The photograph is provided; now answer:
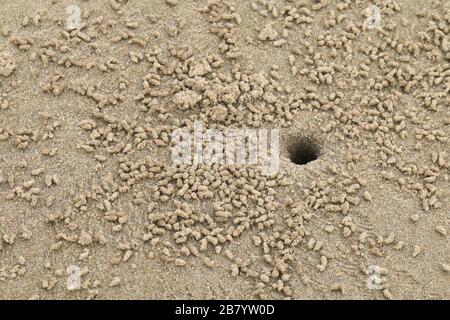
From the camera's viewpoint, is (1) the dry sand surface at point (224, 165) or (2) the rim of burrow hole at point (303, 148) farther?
(2) the rim of burrow hole at point (303, 148)

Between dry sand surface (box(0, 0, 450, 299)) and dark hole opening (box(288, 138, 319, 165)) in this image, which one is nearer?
dry sand surface (box(0, 0, 450, 299))

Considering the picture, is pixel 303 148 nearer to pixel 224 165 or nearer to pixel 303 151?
pixel 303 151

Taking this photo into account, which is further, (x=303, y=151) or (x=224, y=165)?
(x=303, y=151)

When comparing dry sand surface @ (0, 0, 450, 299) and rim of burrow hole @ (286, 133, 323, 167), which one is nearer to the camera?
dry sand surface @ (0, 0, 450, 299)

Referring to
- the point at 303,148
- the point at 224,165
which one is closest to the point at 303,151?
the point at 303,148

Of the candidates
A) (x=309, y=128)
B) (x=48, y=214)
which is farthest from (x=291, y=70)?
(x=48, y=214)

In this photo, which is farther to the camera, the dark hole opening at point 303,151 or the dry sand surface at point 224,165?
the dark hole opening at point 303,151
